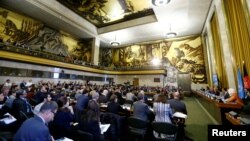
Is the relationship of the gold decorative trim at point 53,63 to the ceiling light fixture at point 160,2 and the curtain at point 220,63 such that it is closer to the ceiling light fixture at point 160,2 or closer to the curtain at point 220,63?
the curtain at point 220,63

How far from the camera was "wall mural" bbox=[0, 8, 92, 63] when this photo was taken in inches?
459

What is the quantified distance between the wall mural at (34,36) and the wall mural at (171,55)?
20.3ft

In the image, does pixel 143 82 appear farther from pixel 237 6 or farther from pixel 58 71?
pixel 237 6

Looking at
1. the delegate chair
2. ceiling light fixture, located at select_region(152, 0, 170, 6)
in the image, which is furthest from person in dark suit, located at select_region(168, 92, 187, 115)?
ceiling light fixture, located at select_region(152, 0, 170, 6)

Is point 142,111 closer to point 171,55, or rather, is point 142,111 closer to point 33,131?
point 33,131

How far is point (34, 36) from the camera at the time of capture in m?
13.7

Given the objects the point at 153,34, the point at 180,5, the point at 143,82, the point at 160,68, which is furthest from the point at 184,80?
the point at 180,5

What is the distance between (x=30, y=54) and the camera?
10.7 metres

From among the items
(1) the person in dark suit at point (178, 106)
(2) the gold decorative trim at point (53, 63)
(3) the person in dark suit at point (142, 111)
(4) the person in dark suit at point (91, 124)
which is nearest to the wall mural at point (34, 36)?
(2) the gold decorative trim at point (53, 63)

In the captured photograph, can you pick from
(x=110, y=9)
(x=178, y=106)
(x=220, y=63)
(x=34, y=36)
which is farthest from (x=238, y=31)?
(x=34, y=36)

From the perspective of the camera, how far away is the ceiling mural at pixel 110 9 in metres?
13.3

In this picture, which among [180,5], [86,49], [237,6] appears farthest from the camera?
[86,49]

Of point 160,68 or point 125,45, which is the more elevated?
point 125,45

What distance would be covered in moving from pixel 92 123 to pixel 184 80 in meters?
17.4
